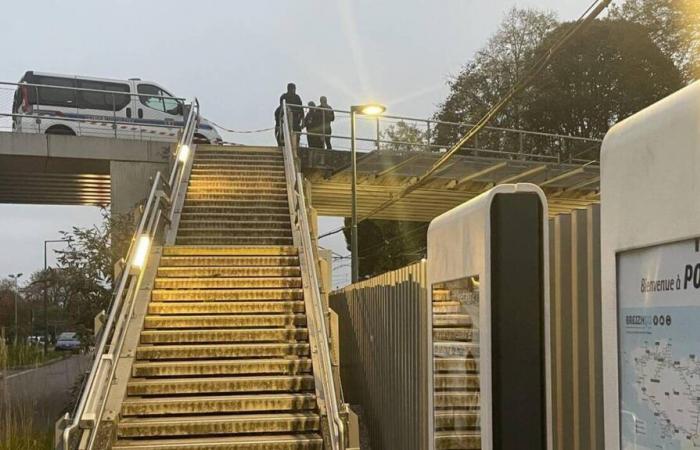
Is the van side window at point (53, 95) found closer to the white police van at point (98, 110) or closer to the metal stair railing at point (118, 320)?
A: the white police van at point (98, 110)

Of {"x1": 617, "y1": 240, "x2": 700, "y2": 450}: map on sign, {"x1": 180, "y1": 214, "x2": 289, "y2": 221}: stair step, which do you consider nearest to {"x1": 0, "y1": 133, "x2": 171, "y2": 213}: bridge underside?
{"x1": 180, "y1": 214, "x2": 289, "y2": 221}: stair step

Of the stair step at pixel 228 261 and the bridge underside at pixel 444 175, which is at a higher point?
the bridge underside at pixel 444 175

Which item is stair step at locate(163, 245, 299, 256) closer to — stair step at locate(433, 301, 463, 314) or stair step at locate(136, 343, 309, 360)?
stair step at locate(136, 343, 309, 360)

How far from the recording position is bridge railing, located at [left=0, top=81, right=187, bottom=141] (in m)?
17.6

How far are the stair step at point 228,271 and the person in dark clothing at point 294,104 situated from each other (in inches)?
328

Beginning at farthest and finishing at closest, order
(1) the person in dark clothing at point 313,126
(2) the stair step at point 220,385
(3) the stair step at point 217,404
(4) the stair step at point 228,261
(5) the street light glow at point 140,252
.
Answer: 1. (1) the person in dark clothing at point 313,126
2. (4) the stair step at point 228,261
3. (5) the street light glow at point 140,252
4. (2) the stair step at point 220,385
5. (3) the stair step at point 217,404

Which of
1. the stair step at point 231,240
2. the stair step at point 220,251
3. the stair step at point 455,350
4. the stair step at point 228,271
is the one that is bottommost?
the stair step at point 455,350

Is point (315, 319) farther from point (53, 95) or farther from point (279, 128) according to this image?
point (53, 95)

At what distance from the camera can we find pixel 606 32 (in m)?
32.3

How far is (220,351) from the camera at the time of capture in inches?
340

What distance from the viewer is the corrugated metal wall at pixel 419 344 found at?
3.26m

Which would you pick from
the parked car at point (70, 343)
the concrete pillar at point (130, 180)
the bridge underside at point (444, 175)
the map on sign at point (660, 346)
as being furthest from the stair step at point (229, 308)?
the bridge underside at point (444, 175)

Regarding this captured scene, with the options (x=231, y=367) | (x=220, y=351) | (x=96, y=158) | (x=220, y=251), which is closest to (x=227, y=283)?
(x=220, y=251)

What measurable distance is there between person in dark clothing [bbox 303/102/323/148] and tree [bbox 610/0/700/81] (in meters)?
18.2
